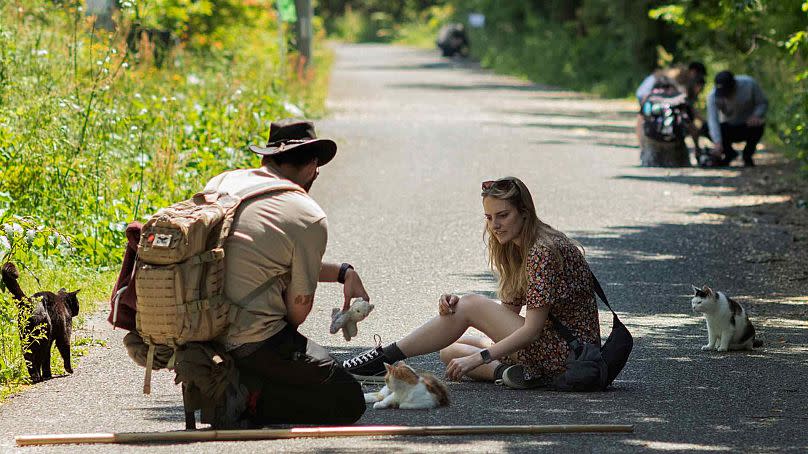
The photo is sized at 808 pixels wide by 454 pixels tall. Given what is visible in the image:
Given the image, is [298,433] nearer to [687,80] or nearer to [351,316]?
[351,316]

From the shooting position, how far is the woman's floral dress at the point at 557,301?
6961 millimetres

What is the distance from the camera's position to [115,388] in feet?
24.1

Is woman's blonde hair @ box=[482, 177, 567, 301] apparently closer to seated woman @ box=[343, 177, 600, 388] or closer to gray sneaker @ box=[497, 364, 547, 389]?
seated woman @ box=[343, 177, 600, 388]

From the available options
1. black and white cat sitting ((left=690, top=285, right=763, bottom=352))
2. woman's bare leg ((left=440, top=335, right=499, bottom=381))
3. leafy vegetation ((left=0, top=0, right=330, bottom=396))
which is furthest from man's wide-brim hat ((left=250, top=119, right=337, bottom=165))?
black and white cat sitting ((left=690, top=285, right=763, bottom=352))

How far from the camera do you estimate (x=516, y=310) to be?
7.34 metres

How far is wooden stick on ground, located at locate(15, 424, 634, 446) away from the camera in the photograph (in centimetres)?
601

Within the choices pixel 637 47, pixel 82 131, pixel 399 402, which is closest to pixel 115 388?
pixel 399 402

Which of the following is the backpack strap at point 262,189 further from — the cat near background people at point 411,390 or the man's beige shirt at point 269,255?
the cat near background people at point 411,390

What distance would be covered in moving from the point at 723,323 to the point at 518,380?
1.68 metres

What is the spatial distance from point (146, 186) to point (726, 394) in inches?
247

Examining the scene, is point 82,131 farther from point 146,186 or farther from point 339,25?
point 339,25

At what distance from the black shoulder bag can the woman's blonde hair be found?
0.93ft

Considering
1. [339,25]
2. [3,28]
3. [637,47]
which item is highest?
[3,28]

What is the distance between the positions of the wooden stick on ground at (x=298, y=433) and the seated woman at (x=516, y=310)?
2.93 ft
